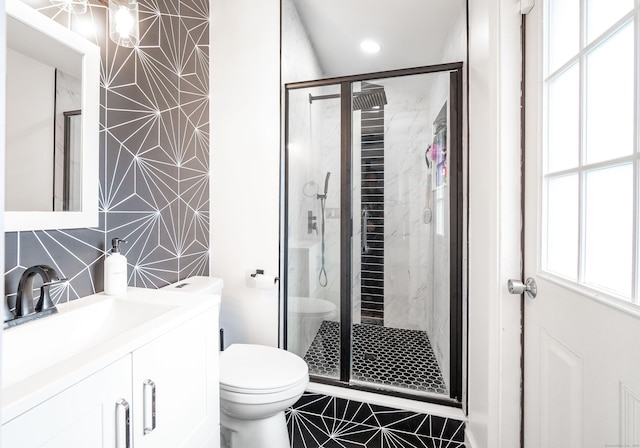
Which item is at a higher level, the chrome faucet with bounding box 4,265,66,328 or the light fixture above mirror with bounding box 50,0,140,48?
the light fixture above mirror with bounding box 50,0,140,48

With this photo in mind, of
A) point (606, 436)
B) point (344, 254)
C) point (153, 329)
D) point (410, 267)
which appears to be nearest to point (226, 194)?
point (344, 254)

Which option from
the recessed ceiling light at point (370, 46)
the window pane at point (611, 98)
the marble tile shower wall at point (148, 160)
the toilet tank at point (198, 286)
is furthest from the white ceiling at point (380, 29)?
the toilet tank at point (198, 286)

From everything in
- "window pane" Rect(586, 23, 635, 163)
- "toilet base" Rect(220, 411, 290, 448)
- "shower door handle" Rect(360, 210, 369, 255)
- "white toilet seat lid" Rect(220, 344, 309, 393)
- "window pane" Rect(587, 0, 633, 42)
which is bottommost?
"toilet base" Rect(220, 411, 290, 448)

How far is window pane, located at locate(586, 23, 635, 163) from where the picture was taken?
0.69m

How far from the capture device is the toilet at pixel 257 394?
1.25 m

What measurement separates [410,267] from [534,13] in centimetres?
157

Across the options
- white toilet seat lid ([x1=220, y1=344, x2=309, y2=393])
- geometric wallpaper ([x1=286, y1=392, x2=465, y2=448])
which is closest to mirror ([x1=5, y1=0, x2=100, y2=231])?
white toilet seat lid ([x1=220, y1=344, x2=309, y2=393])

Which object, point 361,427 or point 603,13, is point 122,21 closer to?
point 603,13

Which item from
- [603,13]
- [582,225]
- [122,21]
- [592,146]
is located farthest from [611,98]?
[122,21]

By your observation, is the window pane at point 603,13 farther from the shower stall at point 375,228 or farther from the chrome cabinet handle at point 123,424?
the chrome cabinet handle at point 123,424

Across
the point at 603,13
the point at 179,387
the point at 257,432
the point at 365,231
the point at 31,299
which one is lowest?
the point at 257,432

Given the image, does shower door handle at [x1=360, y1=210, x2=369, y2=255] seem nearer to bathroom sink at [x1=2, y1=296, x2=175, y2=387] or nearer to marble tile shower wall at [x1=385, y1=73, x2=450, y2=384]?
marble tile shower wall at [x1=385, y1=73, x2=450, y2=384]

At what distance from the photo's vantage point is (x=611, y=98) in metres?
0.74

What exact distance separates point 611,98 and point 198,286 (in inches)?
67.3
